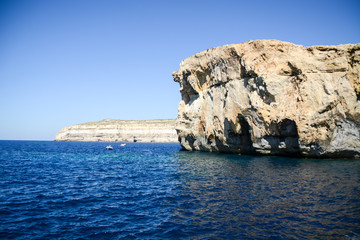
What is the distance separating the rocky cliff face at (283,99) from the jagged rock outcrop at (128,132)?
10426cm

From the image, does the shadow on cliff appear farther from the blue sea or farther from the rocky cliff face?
the blue sea

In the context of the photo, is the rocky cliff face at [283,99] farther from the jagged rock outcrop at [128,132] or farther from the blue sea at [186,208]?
the jagged rock outcrop at [128,132]

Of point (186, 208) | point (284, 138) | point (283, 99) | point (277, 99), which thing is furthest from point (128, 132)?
point (186, 208)

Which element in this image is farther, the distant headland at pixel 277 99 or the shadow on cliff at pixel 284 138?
the shadow on cliff at pixel 284 138

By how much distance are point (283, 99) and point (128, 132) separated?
5103 inches

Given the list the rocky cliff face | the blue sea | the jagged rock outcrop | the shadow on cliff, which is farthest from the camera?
the jagged rock outcrop

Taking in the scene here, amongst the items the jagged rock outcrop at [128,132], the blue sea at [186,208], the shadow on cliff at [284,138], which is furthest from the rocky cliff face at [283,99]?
the jagged rock outcrop at [128,132]

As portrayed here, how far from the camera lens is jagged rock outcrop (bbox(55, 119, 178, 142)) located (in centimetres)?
15438

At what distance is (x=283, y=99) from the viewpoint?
120 feet

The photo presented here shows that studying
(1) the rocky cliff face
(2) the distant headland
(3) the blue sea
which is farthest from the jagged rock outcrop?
(3) the blue sea

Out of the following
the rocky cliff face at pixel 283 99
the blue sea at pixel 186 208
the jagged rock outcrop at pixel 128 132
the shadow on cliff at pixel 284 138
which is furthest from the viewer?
the jagged rock outcrop at pixel 128 132

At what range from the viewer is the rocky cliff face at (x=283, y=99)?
3291 cm

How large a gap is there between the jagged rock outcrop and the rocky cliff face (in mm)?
104261

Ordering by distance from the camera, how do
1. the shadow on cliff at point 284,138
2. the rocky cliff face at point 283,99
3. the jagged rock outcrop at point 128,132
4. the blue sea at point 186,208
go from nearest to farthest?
the blue sea at point 186,208, the rocky cliff face at point 283,99, the shadow on cliff at point 284,138, the jagged rock outcrop at point 128,132
